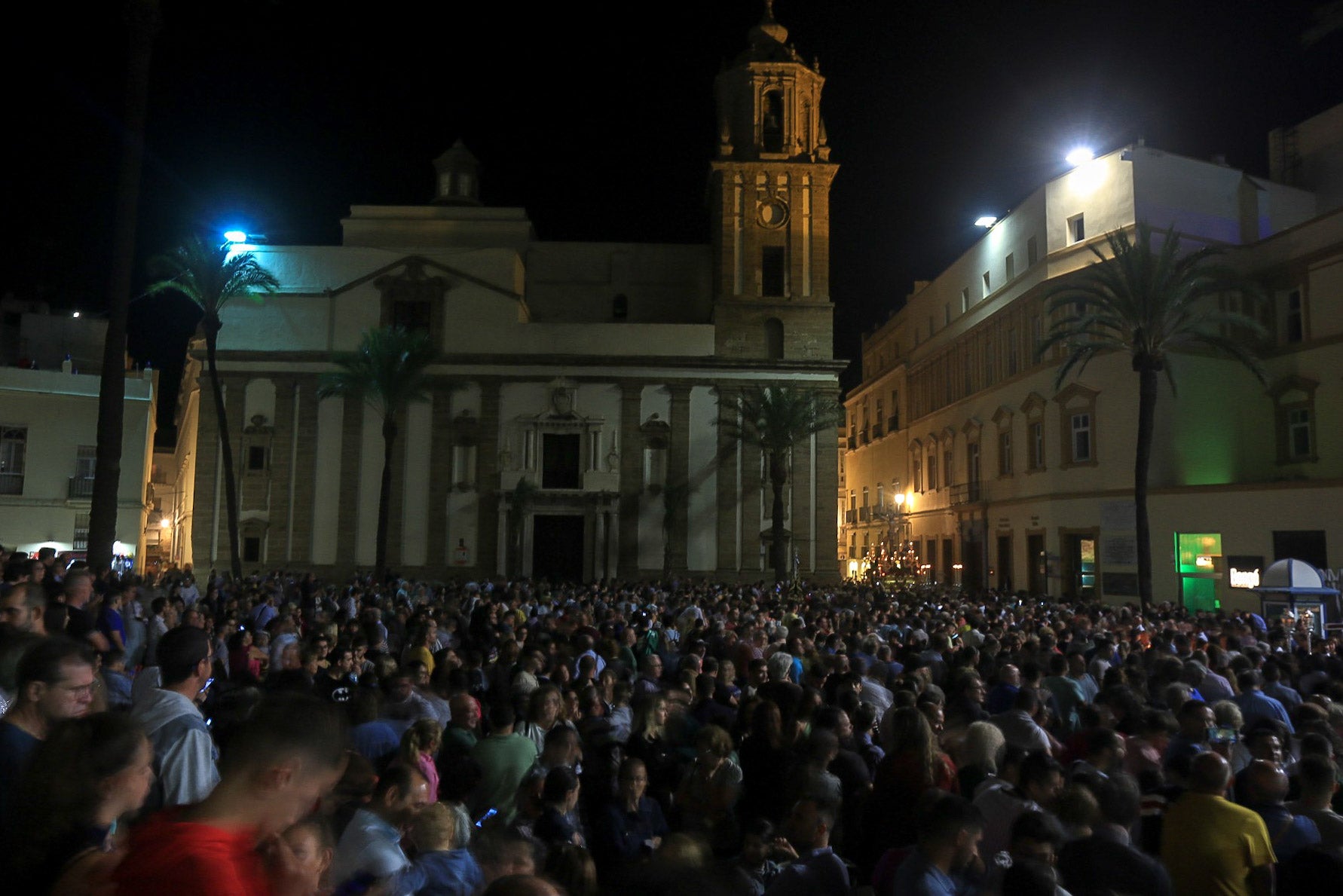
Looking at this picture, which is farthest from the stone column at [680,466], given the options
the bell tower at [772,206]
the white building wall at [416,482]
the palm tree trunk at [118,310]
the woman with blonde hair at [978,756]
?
the woman with blonde hair at [978,756]

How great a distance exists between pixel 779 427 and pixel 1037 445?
9.18m

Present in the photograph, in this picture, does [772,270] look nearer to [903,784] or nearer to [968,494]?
[968,494]

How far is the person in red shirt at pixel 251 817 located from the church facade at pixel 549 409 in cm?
3846

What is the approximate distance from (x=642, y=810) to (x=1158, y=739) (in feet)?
11.4

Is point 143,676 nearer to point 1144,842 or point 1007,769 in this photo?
point 1007,769

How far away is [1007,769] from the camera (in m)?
5.76

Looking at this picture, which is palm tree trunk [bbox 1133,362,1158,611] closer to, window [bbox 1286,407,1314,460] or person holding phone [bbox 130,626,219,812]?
window [bbox 1286,407,1314,460]

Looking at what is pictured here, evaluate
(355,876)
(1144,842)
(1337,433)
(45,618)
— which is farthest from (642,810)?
(1337,433)

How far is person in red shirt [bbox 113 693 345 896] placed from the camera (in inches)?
91.1

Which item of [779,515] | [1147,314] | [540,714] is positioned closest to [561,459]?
[779,515]

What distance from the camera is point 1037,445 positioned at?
36375 millimetres

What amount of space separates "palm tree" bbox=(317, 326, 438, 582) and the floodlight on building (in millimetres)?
23476

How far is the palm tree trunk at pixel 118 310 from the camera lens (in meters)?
16.1

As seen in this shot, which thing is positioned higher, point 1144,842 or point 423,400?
point 423,400
